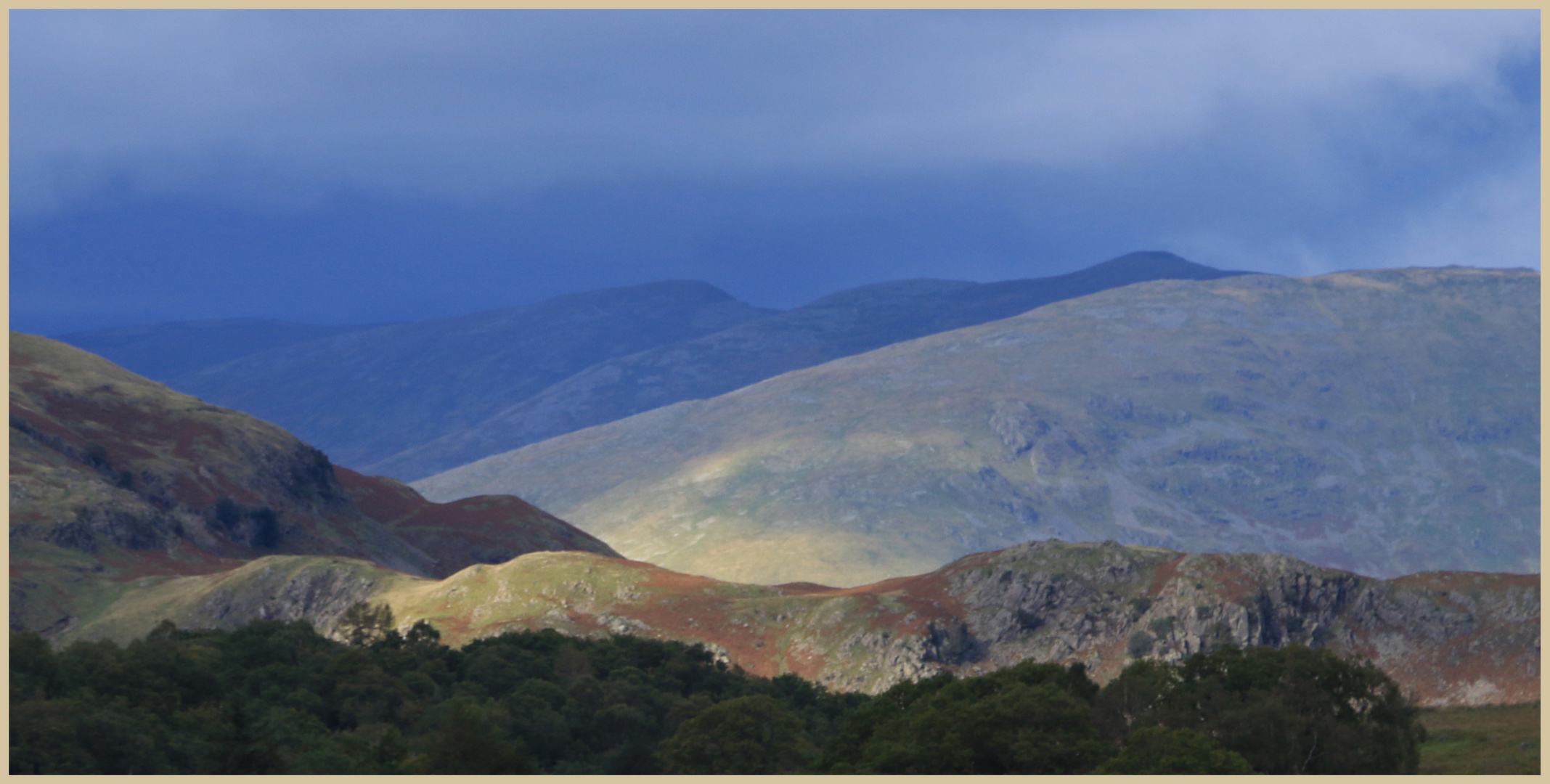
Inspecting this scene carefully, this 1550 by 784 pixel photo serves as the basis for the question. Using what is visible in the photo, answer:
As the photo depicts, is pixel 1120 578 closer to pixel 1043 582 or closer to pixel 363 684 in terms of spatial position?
pixel 1043 582

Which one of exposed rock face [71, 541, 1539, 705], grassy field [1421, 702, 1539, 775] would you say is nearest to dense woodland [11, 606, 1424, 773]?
grassy field [1421, 702, 1539, 775]

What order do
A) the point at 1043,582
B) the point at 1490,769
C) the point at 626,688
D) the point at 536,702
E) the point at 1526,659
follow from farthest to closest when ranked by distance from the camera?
1. the point at 1043,582
2. the point at 1526,659
3. the point at 626,688
4. the point at 536,702
5. the point at 1490,769

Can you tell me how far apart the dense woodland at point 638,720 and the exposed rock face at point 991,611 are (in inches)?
1888

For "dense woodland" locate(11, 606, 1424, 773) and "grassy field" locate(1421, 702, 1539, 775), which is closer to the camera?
"dense woodland" locate(11, 606, 1424, 773)

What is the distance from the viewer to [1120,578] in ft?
591

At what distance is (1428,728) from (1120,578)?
60.6 m

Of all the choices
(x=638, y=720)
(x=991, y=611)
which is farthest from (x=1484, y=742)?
(x=991, y=611)

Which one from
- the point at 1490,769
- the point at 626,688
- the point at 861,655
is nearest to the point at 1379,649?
the point at 861,655

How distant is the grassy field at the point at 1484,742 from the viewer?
9262cm

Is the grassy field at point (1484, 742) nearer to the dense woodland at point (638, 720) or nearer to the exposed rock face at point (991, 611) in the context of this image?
the dense woodland at point (638, 720)

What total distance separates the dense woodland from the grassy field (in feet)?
17.1

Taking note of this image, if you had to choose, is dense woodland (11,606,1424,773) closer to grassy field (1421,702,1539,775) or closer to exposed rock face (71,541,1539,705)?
grassy field (1421,702,1539,775)

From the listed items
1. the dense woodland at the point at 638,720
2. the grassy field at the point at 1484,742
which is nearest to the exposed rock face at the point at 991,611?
the grassy field at the point at 1484,742

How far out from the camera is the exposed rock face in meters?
164
